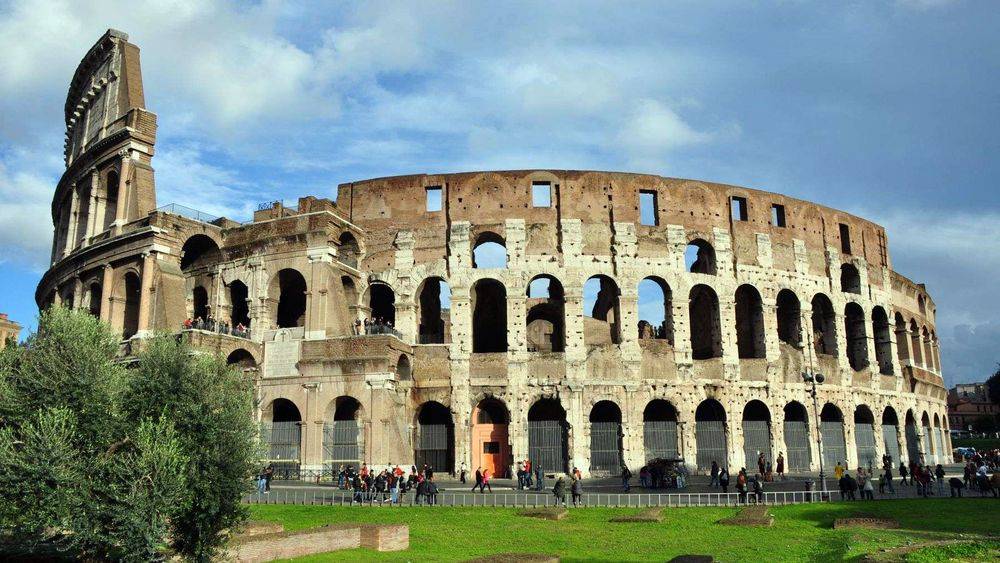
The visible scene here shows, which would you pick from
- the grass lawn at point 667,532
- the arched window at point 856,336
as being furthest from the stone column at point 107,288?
the arched window at point 856,336

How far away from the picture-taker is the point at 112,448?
1301 cm

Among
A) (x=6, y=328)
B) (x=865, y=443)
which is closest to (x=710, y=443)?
(x=865, y=443)

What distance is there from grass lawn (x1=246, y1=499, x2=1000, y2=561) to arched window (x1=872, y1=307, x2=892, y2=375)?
18.1 meters

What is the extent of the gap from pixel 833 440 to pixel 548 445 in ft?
42.6

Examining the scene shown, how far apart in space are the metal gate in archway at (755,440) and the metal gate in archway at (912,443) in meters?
11.3

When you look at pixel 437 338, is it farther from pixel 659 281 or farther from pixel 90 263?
pixel 90 263

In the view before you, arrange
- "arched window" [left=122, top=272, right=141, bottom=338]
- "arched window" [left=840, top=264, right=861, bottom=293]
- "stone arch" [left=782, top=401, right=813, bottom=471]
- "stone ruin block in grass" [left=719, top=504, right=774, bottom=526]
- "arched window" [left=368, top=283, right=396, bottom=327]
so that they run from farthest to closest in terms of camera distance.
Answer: "arched window" [left=840, top=264, right=861, bottom=293], "arched window" [left=368, top=283, right=396, bottom=327], "stone arch" [left=782, top=401, right=813, bottom=471], "arched window" [left=122, top=272, right=141, bottom=338], "stone ruin block in grass" [left=719, top=504, right=774, bottom=526]

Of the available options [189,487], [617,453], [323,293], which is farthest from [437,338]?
[189,487]

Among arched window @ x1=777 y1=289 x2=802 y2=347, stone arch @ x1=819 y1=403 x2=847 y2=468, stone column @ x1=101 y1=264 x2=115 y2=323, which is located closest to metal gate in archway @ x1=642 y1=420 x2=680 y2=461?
stone arch @ x1=819 y1=403 x2=847 y2=468

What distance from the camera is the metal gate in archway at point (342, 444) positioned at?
28781 mm

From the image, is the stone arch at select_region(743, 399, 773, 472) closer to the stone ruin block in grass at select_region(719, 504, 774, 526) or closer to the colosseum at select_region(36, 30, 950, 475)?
the colosseum at select_region(36, 30, 950, 475)

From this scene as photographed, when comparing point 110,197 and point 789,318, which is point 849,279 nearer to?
point 789,318

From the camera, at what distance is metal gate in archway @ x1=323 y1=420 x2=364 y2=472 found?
28.8 m

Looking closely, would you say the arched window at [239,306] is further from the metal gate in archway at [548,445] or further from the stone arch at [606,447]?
the stone arch at [606,447]
